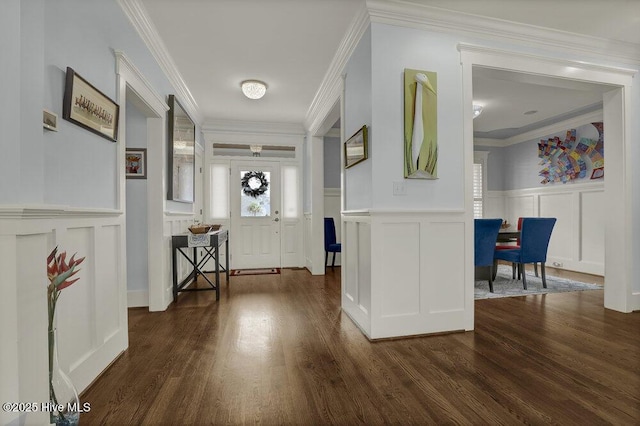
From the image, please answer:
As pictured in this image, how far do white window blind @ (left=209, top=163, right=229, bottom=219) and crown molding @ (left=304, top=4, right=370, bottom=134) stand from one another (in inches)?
66.0

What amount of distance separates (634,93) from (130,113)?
202 inches

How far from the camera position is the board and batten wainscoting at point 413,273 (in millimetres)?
2305

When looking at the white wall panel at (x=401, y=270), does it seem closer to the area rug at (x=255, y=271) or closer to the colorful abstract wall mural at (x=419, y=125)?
the colorful abstract wall mural at (x=419, y=125)

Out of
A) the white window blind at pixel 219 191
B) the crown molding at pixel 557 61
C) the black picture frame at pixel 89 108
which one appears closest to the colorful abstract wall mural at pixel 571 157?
the crown molding at pixel 557 61

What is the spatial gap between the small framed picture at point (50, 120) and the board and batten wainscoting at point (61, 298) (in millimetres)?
395

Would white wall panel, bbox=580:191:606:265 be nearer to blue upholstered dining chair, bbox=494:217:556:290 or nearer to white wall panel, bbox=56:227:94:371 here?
blue upholstered dining chair, bbox=494:217:556:290

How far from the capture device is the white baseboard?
320 cm

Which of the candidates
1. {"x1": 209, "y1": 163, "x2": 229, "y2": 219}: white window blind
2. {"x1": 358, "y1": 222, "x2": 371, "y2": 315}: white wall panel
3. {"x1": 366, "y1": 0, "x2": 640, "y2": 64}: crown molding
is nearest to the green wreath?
Result: {"x1": 209, "y1": 163, "x2": 229, "y2": 219}: white window blind

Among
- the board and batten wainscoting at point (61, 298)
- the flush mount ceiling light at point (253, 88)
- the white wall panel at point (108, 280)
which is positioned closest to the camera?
the board and batten wainscoting at point (61, 298)

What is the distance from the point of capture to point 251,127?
516 centimetres

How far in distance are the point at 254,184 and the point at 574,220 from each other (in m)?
5.49

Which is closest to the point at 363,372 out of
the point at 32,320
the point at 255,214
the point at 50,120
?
the point at 32,320

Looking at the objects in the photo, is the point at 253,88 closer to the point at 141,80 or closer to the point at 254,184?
the point at 141,80

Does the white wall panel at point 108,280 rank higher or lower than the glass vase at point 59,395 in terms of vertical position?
higher
